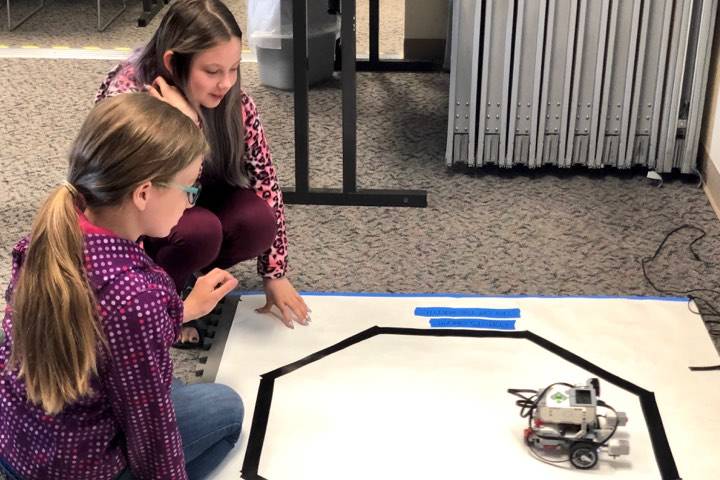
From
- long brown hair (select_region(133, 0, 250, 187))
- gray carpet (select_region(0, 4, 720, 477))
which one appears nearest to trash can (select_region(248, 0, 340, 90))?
gray carpet (select_region(0, 4, 720, 477))

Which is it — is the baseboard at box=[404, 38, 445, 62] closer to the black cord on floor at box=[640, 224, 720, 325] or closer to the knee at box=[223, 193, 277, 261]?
the black cord on floor at box=[640, 224, 720, 325]

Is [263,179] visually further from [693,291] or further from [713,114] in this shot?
[713,114]

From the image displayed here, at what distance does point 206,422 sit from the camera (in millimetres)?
1616

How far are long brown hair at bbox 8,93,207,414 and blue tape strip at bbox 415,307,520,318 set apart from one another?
0.92 meters

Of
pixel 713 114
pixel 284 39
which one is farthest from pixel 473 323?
pixel 284 39

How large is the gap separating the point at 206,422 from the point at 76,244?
0.51 meters

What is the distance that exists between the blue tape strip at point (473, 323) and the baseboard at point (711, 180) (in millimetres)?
813

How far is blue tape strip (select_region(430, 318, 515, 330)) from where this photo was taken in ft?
6.68

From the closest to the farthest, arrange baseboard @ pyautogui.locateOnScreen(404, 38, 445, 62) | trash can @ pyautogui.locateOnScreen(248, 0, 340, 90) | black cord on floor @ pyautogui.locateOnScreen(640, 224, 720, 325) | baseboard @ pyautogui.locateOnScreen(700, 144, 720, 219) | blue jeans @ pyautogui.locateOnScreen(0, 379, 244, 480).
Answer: blue jeans @ pyautogui.locateOnScreen(0, 379, 244, 480) < black cord on floor @ pyautogui.locateOnScreen(640, 224, 720, 325) < baseboard @ pyautogui.locateOnScreen(700, 144, 720, 219) < trash can @ pyautogui.locateOnScreen(248, 0, 340, 90) < baseboard @ pyautogui.locateOnScreen(404, 38, 445, 62)

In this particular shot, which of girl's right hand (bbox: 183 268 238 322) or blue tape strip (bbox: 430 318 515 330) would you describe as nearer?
girl's right hand (bbox: 183 268 238 322)

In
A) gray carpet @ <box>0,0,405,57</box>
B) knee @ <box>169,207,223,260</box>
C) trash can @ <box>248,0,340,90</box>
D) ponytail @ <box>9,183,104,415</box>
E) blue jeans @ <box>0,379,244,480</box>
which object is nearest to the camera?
ponytail @ <box>9,183,104,415</box>

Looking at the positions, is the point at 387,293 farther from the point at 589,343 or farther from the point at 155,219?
the point at 155,219

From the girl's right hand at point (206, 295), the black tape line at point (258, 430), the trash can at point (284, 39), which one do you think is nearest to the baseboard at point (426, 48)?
the trash can at point (284, 39)

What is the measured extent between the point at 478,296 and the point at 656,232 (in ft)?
1.88
